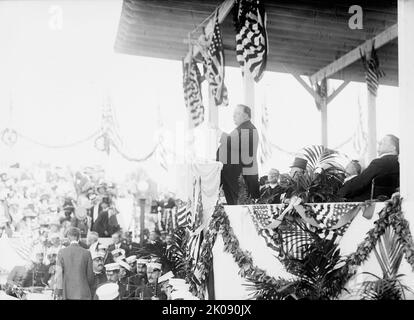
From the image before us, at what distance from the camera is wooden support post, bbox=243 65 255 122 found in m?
5.79

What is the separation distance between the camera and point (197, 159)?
218 inches

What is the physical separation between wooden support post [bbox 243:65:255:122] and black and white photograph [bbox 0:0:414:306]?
0.04ft

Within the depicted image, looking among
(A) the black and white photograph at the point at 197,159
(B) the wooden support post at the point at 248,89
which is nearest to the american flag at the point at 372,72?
(A) the black and white photograph at the point at 197,159

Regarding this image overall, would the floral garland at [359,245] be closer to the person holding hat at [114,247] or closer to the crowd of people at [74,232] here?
the crowd of people at [74,232]

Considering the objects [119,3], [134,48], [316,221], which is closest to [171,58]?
[134,48]

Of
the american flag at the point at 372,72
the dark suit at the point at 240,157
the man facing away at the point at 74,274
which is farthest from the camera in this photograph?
the american flag at the point at 372,72

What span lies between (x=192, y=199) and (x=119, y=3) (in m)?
2.06

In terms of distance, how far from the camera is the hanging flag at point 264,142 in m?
5.71

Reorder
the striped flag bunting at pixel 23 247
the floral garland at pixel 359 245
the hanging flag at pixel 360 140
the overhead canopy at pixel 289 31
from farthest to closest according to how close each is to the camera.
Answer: the hanging flag at pixel 360 140
the overhead canopy at pixel 289 31
the striped flag bunting at pixel 23 247
the floral garland at pixel 359 245

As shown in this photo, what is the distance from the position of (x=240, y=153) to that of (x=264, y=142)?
27 centimetres

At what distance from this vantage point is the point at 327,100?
6.11 meters

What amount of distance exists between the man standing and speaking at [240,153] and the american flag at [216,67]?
0.22 m

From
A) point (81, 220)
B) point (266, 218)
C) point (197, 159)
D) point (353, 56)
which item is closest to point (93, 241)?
point (81, 220)

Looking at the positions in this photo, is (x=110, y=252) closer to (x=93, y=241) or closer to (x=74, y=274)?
(x=93, y=241)
